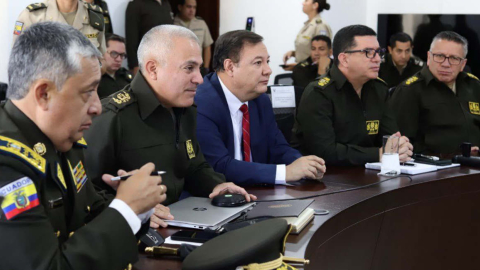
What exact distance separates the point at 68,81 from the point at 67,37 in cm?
10

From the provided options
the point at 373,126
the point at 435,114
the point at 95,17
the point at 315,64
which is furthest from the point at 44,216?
the point at 315,64

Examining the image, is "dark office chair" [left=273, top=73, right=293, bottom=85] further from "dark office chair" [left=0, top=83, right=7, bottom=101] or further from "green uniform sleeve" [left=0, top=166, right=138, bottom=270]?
"green uniform sleeve" [left=0, top=166, right=138, bottom=270]

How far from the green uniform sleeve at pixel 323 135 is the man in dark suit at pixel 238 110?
193mm

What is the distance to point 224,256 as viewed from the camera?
1.28 metres

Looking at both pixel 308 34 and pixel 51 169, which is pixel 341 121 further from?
pixel 308 34

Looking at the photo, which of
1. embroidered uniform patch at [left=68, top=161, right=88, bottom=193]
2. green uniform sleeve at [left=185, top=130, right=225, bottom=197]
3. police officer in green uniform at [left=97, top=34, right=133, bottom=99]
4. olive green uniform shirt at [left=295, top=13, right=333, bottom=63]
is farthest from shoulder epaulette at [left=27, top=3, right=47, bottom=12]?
olive green uniform shirt at [left=295, top=13, right=333, bottom=63]

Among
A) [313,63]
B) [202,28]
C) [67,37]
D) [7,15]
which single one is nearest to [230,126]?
[67,37]

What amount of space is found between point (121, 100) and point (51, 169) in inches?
31.7

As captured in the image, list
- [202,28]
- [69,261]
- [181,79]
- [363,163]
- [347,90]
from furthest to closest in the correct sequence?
[202,28] → [347,90] → [363,163] → [181,79] → [69,261]

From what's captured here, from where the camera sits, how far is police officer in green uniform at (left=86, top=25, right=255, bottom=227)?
2074 millimetres

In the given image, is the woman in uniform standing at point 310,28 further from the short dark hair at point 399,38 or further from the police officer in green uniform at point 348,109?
the police officer in green uniform at point 348,109

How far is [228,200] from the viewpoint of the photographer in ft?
6.39

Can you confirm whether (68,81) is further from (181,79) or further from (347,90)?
(347,90)

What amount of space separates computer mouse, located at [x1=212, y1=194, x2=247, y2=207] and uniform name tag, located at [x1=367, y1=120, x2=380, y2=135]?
4.86 ft
